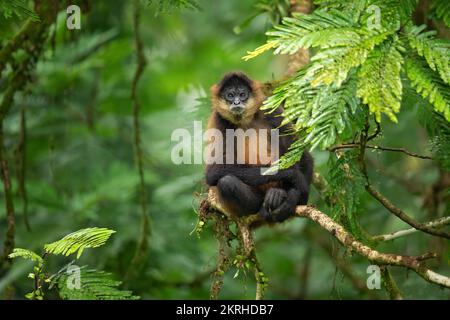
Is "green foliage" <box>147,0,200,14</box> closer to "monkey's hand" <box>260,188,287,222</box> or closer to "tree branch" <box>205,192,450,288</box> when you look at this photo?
"tree branch" <box>205,192,450,288</box>

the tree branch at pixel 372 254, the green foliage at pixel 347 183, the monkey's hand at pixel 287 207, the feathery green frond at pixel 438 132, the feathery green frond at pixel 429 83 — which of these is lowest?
the tree branch at pixel 372 254

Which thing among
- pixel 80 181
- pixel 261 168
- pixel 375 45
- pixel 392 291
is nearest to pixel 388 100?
pixel 375 45

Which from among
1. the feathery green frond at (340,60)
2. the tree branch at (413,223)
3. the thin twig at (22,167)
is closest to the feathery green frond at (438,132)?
the tree branch at (413,223)

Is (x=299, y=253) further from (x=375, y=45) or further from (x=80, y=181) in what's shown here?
(x=375, y=45)

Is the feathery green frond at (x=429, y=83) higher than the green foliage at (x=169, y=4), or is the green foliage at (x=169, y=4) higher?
the green foliage at (x=169, y=4)

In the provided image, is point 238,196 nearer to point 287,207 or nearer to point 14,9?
point 287,207

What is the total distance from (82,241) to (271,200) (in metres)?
2.14

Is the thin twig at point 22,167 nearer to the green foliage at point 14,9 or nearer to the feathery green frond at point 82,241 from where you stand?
the green foliage at point 14,9

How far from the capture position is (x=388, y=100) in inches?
124

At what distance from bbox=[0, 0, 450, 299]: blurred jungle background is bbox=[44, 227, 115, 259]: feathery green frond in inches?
74.7

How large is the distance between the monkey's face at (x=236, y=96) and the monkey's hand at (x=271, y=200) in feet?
3.24

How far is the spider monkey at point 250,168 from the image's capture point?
18.3 feet

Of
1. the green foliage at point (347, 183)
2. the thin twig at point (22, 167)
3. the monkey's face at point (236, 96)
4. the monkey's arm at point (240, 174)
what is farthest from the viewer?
the monkey's face at point (236, 96)

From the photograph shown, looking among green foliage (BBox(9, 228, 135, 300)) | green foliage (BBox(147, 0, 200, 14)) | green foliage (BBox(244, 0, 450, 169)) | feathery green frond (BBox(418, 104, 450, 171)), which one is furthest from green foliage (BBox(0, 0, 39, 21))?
feathery green frond (BBox(418, 104, 450, 171))
